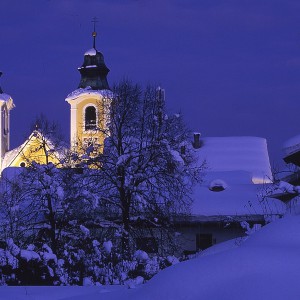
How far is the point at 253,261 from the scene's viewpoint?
5.23 metres

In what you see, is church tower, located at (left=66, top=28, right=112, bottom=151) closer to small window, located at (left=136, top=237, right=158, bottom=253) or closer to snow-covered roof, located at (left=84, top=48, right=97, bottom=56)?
snow-covered roof, located at (left=84, top=48, right=97, bottom=56)

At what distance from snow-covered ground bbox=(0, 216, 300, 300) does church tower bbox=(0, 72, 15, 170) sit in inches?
1994

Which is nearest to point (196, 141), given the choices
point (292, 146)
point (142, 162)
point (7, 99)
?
point (142, 162)

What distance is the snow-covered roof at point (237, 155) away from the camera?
41.9 metres

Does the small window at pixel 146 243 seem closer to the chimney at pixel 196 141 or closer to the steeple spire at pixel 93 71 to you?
the chimney at pixel 196 141

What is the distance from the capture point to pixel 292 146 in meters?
15.6

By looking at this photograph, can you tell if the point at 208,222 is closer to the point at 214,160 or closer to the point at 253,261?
the point at 214,160

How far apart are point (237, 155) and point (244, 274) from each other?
3814 centimetres

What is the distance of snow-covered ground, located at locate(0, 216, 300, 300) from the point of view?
486 centimetres

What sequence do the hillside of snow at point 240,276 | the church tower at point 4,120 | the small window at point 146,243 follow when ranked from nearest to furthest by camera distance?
the hillside of snow at point 240,276
the small window at point 146,243
the church tower at point 4,120

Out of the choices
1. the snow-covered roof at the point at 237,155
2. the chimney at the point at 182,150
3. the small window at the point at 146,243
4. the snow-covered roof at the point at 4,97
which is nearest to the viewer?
the small window at the point at 146,243

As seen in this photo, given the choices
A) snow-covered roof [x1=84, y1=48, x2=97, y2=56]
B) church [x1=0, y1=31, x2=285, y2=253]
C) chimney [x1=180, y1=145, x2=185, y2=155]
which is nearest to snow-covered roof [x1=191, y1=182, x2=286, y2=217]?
church [x1=0, y1=31, x2=285, y2=253]

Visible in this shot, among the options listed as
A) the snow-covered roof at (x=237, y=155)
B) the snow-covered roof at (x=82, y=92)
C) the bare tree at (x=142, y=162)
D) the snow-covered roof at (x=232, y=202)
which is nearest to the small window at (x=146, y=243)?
the bare tree at (x=142, y=162)

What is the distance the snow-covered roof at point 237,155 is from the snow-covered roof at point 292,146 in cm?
2447
